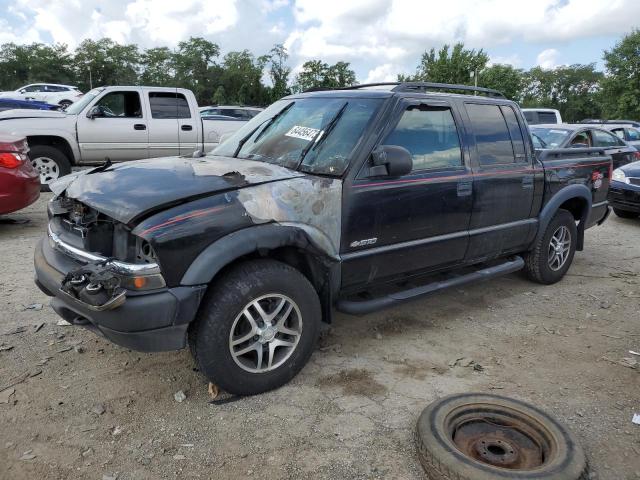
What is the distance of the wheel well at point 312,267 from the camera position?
10.9 feet

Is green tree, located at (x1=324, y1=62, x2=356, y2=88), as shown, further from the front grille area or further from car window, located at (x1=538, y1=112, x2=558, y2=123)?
the front grille area

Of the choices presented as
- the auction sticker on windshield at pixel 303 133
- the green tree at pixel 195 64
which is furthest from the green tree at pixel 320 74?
the auction sticker on windshield at pixel 303 133

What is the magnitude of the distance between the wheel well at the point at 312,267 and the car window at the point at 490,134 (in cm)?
182


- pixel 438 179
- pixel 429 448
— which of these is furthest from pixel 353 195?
pixel 429 448

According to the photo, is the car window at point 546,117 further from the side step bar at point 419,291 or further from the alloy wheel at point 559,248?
the side step bar at point 419,291

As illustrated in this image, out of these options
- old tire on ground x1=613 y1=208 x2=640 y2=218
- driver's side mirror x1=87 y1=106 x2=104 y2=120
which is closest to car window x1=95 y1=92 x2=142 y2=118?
driver's side mirror x1=87 y1=106 x2=104 y2=120

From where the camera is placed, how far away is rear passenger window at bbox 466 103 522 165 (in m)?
4.35

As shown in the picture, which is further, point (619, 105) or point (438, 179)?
point (619, 105)

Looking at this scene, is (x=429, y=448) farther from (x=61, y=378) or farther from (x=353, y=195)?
(x=61, y=378)

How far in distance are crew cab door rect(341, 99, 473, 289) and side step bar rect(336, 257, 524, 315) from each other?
14cm

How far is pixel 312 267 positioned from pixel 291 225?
361 millimetres

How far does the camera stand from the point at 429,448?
8.37 ft

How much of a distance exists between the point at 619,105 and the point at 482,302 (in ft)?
155

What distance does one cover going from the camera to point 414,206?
3777 mm
